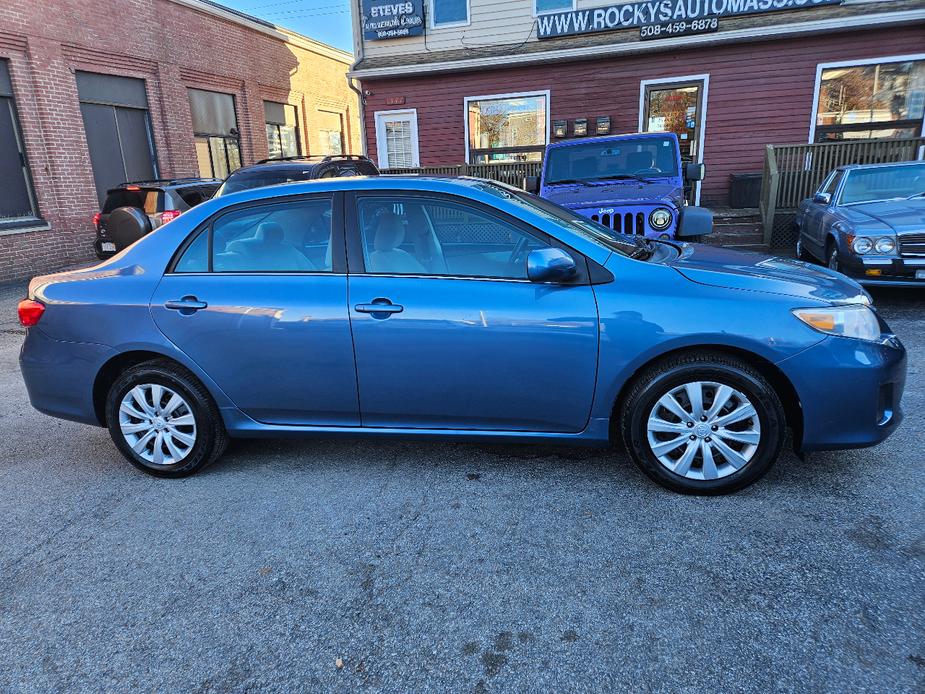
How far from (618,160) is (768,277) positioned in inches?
211

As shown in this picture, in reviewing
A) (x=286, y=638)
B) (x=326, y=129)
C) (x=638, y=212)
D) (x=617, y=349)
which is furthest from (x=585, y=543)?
(x=326, y=129)

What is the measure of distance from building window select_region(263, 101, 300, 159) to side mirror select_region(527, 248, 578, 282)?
17845mm

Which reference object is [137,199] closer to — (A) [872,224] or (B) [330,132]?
(A) [872,224]

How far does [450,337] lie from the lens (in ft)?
10.6

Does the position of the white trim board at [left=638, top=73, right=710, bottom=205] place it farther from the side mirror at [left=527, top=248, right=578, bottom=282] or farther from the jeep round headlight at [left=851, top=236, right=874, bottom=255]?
the side mirror at [left=527, top=248, right=578, bottom=282]

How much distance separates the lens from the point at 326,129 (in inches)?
914

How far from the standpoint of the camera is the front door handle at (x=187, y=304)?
3.49 meters

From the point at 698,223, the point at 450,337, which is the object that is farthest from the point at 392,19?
the point at 450,337

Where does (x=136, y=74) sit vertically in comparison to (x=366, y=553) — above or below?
above

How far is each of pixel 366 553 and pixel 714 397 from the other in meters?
1.81

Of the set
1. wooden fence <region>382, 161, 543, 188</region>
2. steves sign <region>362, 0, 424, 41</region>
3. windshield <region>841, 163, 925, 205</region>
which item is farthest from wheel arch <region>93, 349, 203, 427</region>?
steves sign <region>362, 0, 424, 41</region>

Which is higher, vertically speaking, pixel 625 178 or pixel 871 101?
pixel 871 101

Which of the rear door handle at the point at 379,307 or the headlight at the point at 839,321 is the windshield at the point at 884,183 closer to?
the headlight at the point at 839,321

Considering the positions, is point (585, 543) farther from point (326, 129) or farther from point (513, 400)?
point (326, 129)
